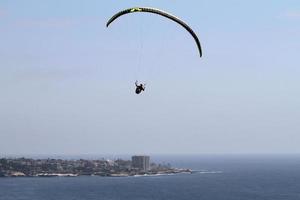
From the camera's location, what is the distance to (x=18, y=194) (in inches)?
6914

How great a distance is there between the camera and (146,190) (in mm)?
192000

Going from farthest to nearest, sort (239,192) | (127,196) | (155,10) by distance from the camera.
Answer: (239,192) < (127,196) < (155,10)

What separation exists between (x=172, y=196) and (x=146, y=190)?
19110mm

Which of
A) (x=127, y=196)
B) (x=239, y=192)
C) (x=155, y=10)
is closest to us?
(x=155, y=10)

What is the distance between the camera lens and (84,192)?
184375 mm

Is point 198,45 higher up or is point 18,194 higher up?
point 198,45

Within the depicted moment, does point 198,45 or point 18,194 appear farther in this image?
point 18,194

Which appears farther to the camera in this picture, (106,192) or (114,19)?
(106,192)

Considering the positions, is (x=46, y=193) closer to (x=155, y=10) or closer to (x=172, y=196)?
(x=172, y=196)

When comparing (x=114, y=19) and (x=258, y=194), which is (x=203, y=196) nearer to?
(x=258, y=194)

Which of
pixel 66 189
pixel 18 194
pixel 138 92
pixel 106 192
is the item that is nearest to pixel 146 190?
pixel 106 192

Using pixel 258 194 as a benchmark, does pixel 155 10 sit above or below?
above

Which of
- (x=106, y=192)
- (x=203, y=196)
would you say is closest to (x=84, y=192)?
(x=106, y=192)

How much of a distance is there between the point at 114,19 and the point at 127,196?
461ft
